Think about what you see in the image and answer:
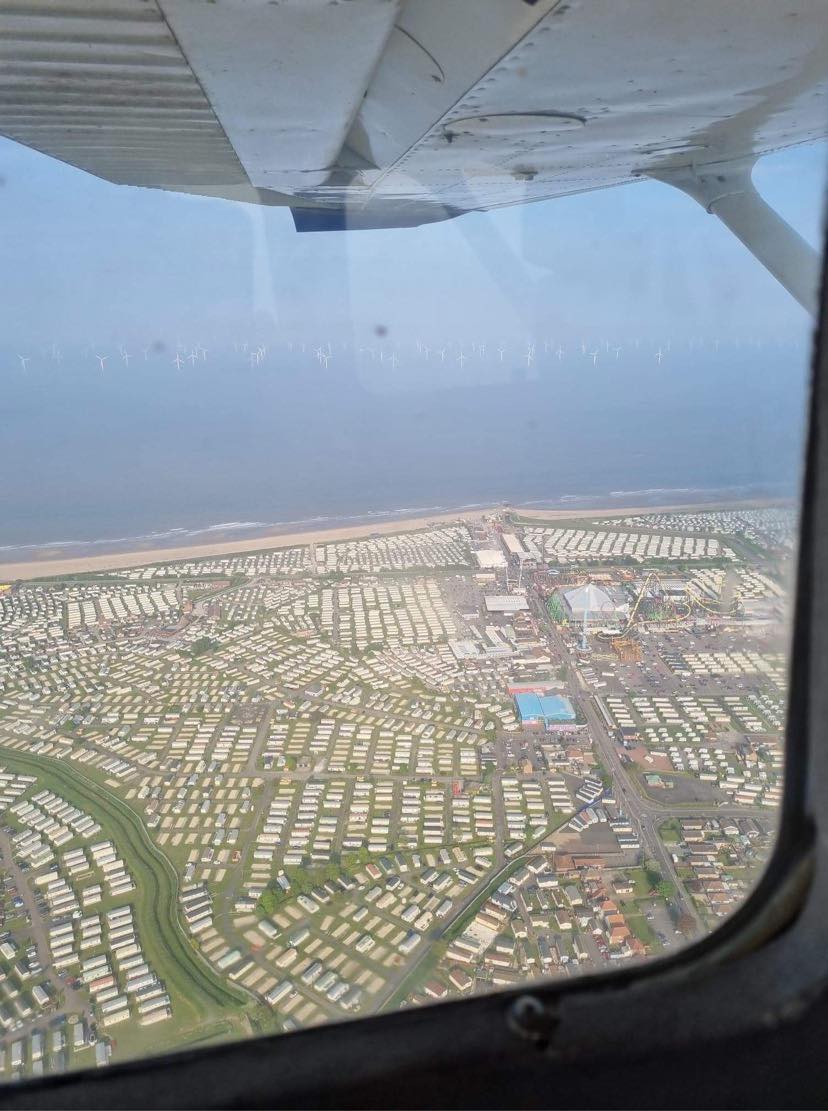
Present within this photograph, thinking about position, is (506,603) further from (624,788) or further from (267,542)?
(267,542)

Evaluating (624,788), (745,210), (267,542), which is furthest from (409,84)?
(267,542)

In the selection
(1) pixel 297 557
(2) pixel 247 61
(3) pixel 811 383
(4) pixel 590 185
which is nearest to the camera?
(3) pixel 811 383

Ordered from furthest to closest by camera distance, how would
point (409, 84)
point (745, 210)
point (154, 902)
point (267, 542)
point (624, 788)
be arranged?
point (267, 542) → point (624, 788) → point (154, 902) → point (745, 210) → point (409, 84)

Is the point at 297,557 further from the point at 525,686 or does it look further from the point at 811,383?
the point at 811,383

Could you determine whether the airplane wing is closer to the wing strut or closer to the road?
the wing strut

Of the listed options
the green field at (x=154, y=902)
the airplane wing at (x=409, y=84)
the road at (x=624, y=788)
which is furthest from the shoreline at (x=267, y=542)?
the airplane wing at (x=409, y=84)

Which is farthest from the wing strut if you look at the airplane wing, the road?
the road

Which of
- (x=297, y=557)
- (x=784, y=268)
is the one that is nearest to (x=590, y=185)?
(x=784, y=268)

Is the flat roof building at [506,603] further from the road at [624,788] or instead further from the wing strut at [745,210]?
the wing strut at [745,210]
